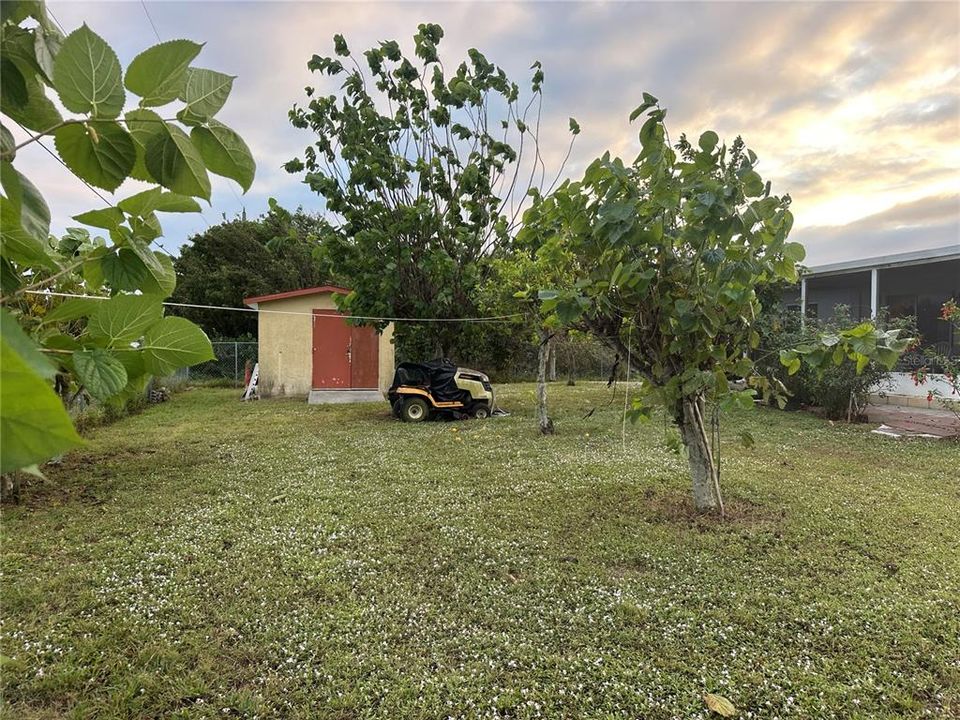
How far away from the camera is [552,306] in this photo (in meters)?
3.05

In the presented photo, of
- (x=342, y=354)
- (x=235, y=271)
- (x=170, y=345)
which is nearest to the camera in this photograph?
(x=170, y=345)

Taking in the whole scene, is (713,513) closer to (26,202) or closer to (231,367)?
(26,202)

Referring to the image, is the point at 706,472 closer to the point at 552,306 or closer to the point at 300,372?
the point at 552,306

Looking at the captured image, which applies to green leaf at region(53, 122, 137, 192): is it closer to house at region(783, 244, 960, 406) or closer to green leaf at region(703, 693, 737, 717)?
green leaf at region(703, 693, 737, 717)

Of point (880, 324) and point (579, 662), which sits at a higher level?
point (880, 324)

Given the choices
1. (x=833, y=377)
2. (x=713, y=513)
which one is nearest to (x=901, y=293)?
(x=833, y=377)

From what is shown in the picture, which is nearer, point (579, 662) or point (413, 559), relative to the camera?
point (579, 662)

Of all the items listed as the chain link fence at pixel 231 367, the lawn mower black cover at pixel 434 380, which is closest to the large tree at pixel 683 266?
the lawn mower black cover at pixel 434 380

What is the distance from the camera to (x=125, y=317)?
457 mm

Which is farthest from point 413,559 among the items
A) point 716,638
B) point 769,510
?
point 769,510

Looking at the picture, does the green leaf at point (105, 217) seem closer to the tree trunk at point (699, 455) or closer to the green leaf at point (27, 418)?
the green leaf at point (27, 418)

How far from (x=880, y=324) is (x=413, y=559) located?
9.15 m

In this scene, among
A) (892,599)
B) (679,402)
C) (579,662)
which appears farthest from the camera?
(679,402)

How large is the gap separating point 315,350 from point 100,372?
12.3 metres
